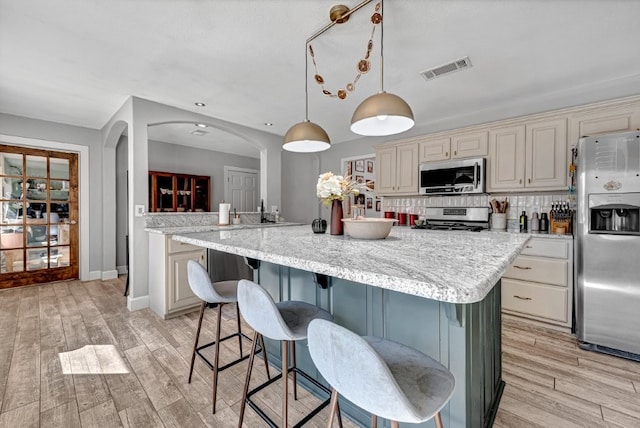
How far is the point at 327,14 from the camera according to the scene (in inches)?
70.8

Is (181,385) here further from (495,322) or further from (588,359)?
(588,359)

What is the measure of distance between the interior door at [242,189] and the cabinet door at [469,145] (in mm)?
4667

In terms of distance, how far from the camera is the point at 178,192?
552 centimetres

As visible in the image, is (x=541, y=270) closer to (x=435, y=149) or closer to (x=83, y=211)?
(x=435, y=149)

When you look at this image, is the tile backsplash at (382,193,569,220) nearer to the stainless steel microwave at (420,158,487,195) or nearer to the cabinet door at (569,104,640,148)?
the stainless steel microwave at (420,158,487,195)

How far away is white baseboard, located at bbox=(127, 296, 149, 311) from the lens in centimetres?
309

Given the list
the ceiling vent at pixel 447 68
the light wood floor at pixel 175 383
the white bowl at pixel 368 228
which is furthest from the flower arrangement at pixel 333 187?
the ceiling vent at pixel 447 68

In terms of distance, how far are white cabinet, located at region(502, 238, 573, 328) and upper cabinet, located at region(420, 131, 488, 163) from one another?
3.93ft

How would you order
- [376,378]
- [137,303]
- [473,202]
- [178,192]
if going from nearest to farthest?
1. [376,378]
2. [137,303]
3. [473,202]
4. [178,192]

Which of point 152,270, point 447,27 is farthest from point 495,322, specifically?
point 152,270

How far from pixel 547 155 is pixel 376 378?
3245mm

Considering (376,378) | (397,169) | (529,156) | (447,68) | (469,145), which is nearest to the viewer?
(376,378)

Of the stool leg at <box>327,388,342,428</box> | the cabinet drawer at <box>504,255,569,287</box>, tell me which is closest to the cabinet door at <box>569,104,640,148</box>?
the cabinet drawer at <box>504,255,569,287</box>

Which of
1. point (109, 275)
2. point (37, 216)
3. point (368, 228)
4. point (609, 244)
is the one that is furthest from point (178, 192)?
point (609, 244)
